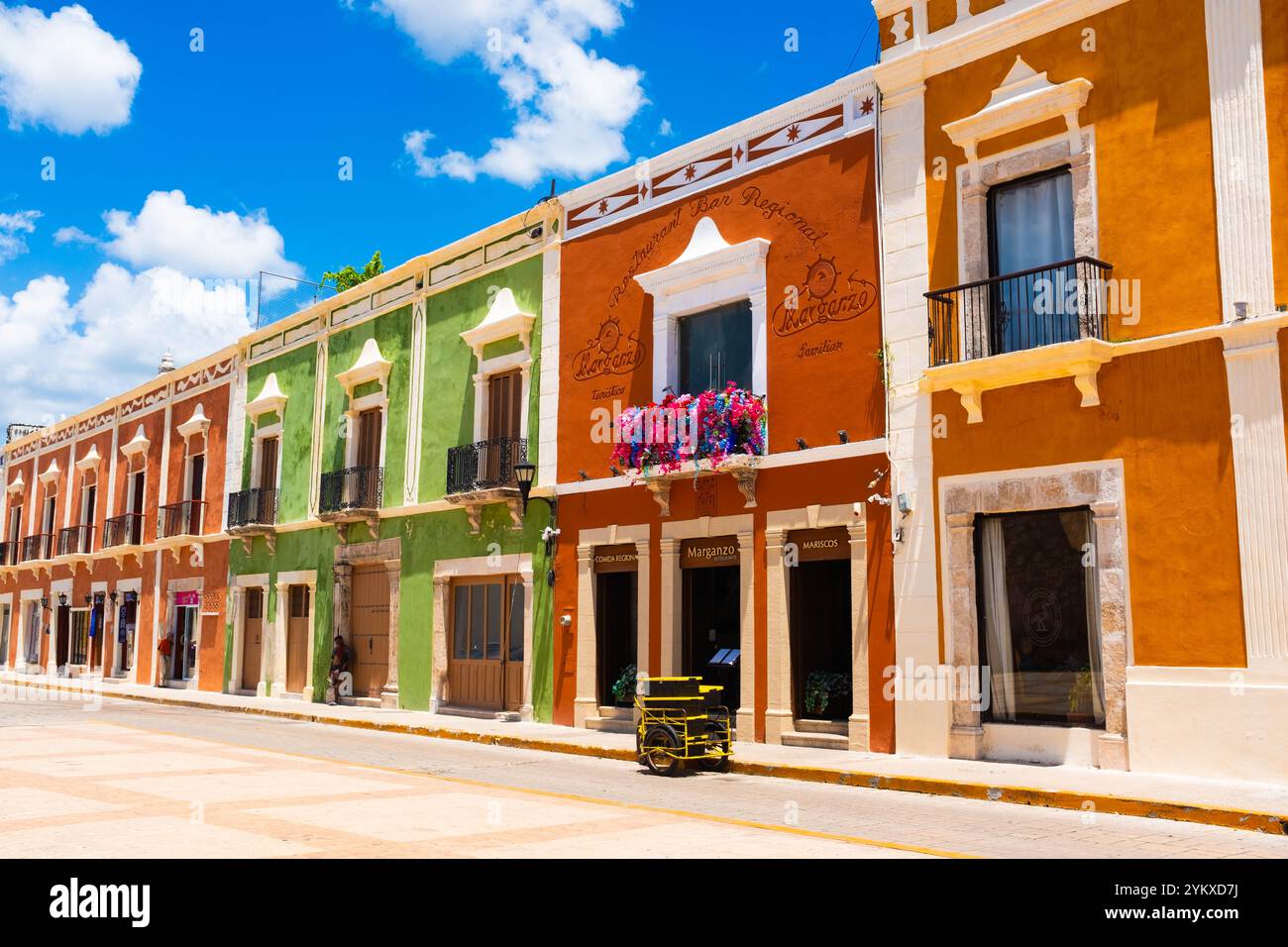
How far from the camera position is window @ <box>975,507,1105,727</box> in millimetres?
12617

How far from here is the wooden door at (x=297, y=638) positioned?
84.2ft

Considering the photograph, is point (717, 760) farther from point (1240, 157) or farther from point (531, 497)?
point (1240, 157)

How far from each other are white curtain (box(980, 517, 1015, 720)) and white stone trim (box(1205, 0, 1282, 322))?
355 cm

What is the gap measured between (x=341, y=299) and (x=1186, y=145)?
61.2ft

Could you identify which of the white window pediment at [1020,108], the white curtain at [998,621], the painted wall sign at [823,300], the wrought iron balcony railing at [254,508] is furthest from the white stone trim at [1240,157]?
the wrought iron balcony railing at [254,508]

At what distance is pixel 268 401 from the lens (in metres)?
28.1

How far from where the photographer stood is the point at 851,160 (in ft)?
50.9

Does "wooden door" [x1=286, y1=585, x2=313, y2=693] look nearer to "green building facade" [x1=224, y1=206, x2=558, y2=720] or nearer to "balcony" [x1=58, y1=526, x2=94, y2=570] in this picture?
"green building facade" [x1=224, y1=206, x2=558, y2=720]

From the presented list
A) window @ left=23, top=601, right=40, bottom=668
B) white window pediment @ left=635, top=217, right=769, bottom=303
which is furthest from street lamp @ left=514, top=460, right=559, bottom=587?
window @ left=23, top=601, right=40, bottom=668

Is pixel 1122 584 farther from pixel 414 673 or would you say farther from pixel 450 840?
pixel 414 673

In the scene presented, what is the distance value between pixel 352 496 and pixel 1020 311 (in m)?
15.4

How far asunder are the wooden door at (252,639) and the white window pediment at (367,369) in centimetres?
629

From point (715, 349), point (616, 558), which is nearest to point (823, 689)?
point (616, 558)
